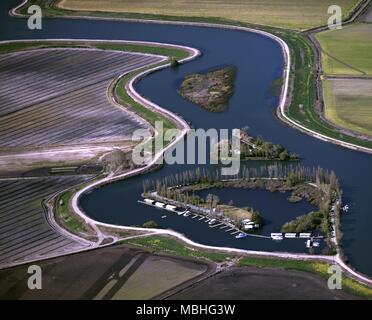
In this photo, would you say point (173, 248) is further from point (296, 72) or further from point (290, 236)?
point (296, 72)

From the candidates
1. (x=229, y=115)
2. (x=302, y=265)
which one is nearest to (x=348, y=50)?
(x=229, y=115)

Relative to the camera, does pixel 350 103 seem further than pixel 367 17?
No

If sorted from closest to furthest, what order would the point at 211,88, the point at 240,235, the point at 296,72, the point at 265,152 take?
the point at 240,235, the point at 265,152, the point at 211,88, the point at 296,72

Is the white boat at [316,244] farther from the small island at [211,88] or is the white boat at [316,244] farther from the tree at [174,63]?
the tree at [174,63]
